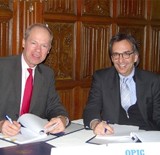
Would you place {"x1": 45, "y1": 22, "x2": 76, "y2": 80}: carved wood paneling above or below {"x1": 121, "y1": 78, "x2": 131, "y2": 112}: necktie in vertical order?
above

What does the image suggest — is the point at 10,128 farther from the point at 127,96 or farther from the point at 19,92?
the point at 127,96

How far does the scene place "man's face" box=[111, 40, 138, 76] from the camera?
8.14 feet

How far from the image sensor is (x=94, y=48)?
3449mm

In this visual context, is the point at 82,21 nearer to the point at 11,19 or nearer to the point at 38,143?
the point at 11,19

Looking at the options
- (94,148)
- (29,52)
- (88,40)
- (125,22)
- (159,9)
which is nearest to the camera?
(94,148)

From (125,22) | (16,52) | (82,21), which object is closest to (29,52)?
(16,52)

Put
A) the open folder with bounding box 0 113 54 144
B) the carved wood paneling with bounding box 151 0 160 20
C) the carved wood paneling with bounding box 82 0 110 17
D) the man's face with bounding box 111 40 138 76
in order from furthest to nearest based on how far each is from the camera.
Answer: the carved wood paneling with bounding box 151 0 160 20
the carved wood paneling with bounding box 82 0 110 17
the man's face with bounding box 111 40 138 76
the open folder with bounding box 0 113 54 144

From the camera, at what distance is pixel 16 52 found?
2.92m

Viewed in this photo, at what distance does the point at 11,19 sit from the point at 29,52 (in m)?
0.62

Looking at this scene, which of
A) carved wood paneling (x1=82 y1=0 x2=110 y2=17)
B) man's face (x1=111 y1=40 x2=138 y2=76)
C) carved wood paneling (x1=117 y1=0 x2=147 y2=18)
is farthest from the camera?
carved wood paneling (x1=117 y1=0 x2=147 y2=18)

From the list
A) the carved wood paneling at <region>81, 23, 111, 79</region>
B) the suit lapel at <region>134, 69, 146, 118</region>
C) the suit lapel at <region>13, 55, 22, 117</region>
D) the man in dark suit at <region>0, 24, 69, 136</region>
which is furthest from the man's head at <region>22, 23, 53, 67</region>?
the carved wood paneling at <region>81, 23, 111, 79</region>

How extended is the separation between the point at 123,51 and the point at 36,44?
2.25 ft

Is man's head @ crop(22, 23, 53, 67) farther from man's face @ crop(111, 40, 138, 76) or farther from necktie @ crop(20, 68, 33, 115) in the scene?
man's face @ crop(111, 40, 138, 76)

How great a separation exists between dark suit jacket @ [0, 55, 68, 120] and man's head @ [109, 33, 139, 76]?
1.84 ft
